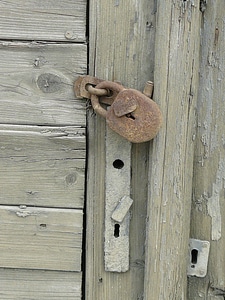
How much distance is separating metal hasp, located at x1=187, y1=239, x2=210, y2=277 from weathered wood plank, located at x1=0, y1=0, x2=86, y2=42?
1.72ft

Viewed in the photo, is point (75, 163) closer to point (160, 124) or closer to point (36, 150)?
point (36, 150)

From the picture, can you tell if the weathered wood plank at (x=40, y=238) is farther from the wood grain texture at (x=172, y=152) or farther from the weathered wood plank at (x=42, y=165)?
the wood grain texture at (x=172, y=152)

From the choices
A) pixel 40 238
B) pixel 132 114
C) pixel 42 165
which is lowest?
pixel 40 238

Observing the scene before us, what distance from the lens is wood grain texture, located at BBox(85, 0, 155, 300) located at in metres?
1.01

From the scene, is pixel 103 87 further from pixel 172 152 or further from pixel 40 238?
pixel 40 238

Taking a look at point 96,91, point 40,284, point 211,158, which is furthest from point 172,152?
point 40,284

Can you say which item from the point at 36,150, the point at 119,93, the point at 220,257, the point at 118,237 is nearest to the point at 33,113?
the point at 36,150

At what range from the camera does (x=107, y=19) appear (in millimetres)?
1011

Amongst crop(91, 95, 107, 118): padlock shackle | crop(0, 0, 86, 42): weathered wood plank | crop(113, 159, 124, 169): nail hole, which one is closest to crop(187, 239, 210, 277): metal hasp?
crop(113, 159, 124, 169): nail hole

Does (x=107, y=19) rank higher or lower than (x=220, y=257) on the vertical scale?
higher

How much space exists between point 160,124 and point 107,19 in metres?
0.25

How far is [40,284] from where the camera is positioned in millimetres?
1118

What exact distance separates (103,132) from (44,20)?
272 mm

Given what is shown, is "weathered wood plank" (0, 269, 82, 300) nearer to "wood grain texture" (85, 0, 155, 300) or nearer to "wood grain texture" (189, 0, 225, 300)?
"wood grain texture" (85, 0, 155, 300)
